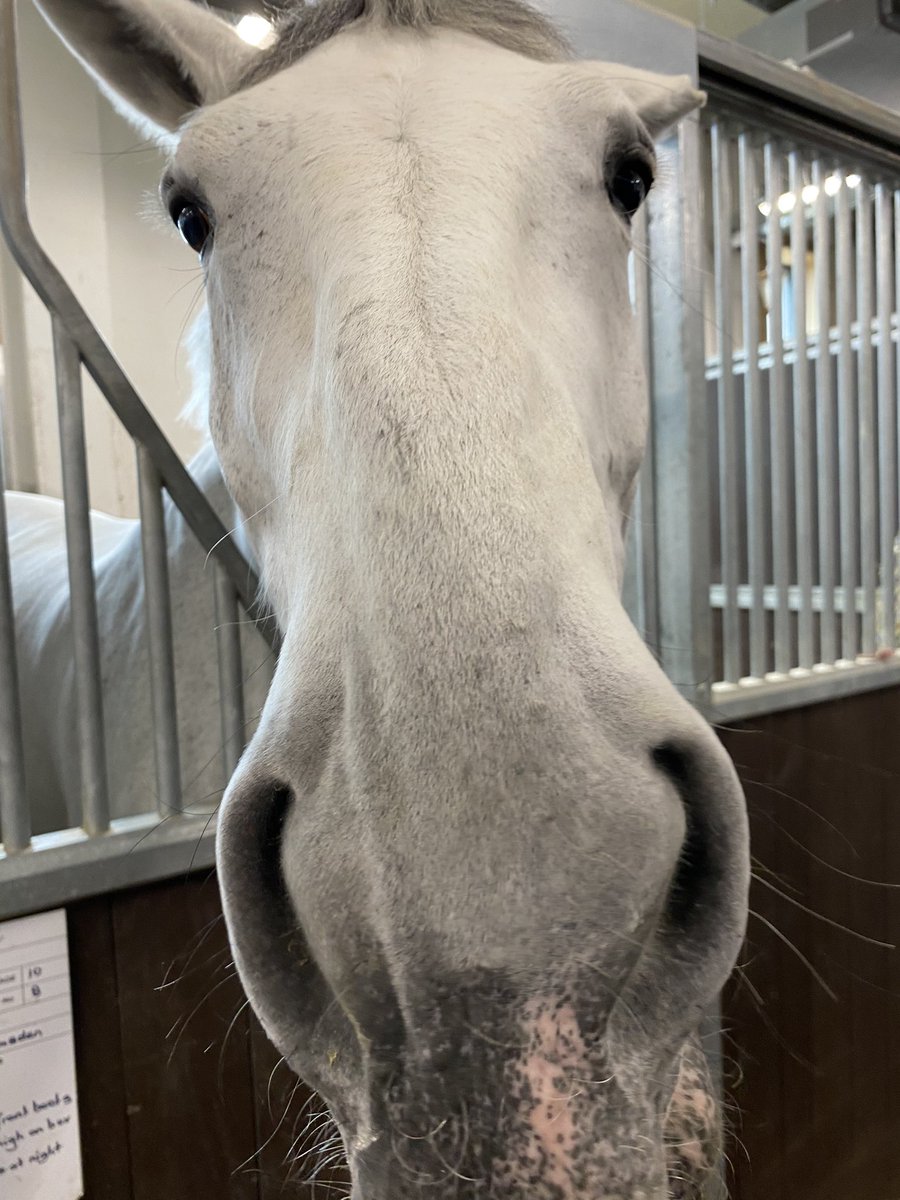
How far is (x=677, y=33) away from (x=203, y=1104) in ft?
5.69

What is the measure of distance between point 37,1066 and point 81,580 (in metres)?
0.56

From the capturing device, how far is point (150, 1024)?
2.87 feet

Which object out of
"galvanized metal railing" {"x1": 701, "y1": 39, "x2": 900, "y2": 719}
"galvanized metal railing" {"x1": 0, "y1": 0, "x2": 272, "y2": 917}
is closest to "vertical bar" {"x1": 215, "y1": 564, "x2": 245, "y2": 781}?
"galvanized metal railing" {"x1": 0, "y1": 0, "x2": 272, "y2": 917}

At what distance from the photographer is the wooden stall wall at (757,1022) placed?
855 millimetres

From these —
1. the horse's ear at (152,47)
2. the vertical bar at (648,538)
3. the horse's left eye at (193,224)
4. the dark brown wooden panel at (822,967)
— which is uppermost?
the horse's ear at (152,47)

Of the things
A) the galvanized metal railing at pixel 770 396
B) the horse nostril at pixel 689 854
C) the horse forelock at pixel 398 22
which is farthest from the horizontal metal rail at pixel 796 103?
the horse nostril at pixel 689 854

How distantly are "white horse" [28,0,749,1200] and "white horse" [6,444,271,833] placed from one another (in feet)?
1.49

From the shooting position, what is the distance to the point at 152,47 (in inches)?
35.5

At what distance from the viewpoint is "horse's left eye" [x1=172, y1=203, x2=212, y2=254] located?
29.1 inches

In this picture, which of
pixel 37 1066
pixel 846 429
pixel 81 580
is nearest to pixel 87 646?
pixel 81 580

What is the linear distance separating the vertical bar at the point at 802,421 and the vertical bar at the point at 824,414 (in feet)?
0.16

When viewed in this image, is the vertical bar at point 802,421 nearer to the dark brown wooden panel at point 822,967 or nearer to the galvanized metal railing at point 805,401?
the galvanized metal railing at point 805,401

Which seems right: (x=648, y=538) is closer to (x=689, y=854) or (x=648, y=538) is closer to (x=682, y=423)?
(x=682, y=423)

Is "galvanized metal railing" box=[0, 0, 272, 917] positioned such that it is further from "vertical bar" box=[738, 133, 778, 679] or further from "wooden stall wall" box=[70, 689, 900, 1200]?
"vertical bar" box=[738, 133, 778, 679]
